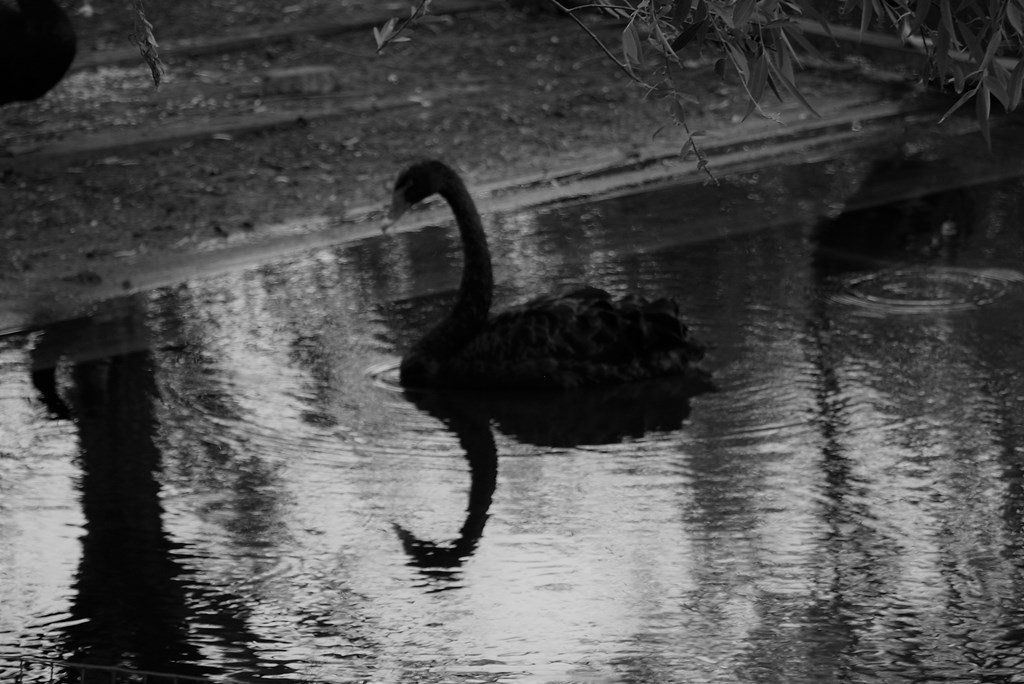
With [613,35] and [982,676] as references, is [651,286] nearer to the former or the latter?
[982,676]

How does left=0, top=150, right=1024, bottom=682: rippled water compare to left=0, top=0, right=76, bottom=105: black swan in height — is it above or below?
below

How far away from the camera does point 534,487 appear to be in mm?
6004

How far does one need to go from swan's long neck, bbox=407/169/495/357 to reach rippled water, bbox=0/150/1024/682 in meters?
0.27

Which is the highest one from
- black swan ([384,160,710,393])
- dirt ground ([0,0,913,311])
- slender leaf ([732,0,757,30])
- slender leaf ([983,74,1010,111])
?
slender leaf ([732,0,757,30])

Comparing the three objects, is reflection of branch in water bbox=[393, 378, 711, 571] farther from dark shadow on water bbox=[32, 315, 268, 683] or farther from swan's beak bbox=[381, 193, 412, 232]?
dark shadow on water bbox=[32, 315, 268, 683]

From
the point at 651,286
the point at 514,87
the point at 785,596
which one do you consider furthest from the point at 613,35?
the point at 785,596

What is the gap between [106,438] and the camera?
6.56m

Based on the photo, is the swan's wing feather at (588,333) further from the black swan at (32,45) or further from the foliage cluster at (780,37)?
the black swan at (32,45)

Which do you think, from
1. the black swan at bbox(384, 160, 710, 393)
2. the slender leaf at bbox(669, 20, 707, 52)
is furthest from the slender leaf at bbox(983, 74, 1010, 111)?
the black swan at bbox(384, 160, 710, 393)

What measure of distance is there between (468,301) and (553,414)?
0.69 metres

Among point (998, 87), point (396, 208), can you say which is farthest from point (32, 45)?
point (998, 87)

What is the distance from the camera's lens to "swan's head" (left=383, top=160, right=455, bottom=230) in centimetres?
727

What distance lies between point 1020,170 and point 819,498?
215 inches

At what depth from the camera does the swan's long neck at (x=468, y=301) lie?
23.1 feet
